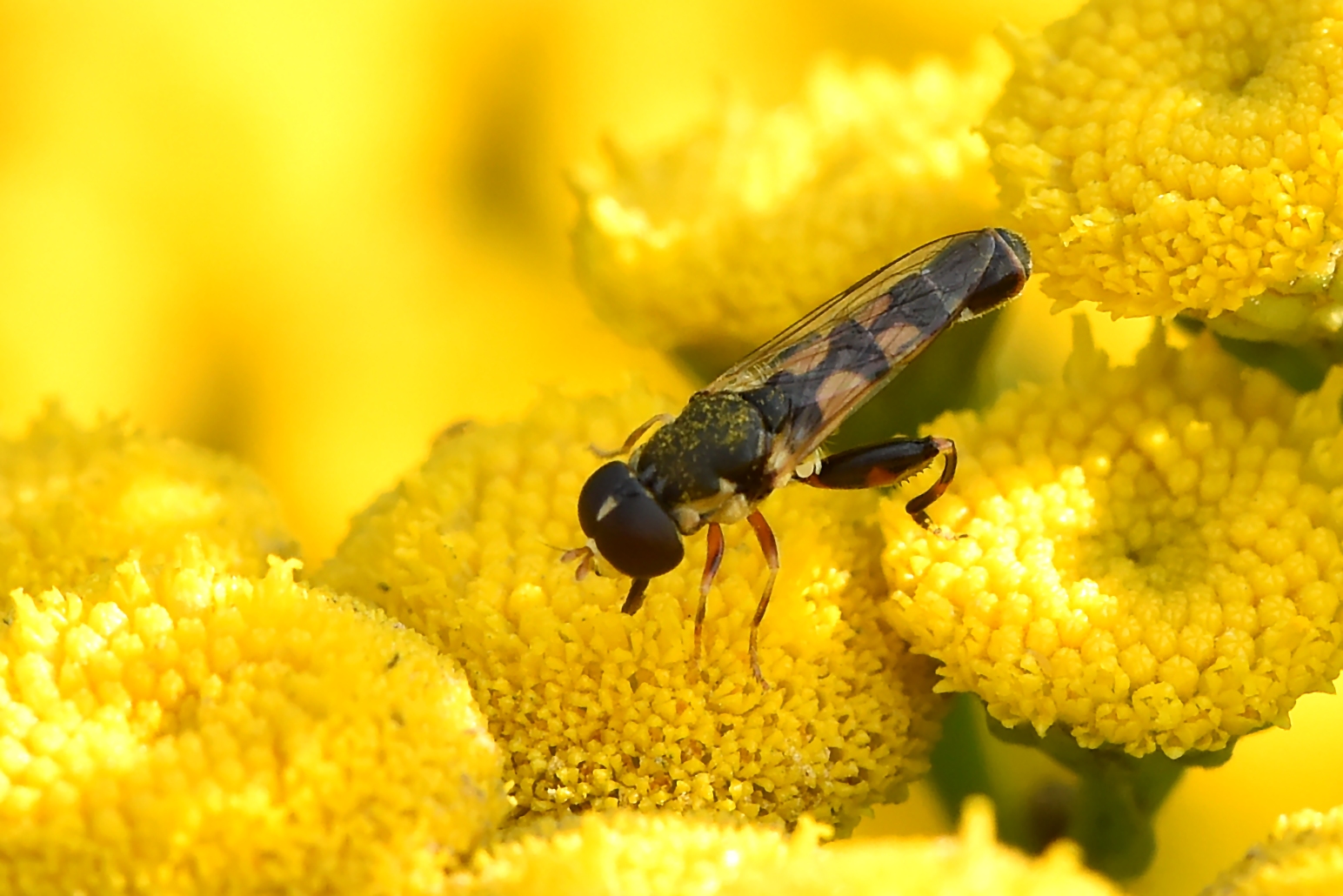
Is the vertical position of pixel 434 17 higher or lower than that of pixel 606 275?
higher

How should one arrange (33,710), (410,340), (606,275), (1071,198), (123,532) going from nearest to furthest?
(33,710)
(1071,198)
(123,532)
(606,275)
(410,340)

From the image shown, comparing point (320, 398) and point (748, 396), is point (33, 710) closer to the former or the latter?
point (748, 396)

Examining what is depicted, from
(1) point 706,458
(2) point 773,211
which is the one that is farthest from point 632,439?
(2) point 773,211

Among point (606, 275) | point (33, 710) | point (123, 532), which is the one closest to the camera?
point (33, 710)

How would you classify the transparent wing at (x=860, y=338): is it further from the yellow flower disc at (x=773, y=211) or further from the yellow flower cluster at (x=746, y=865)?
the yellow flower cluster at (x=746, y=865)

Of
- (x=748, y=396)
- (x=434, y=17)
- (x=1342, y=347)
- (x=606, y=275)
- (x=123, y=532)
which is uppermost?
(x=434, y=17)

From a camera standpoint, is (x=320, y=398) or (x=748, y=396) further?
(x=320, y=398)

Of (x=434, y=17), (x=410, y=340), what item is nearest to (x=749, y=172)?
(x=410, y=340)
